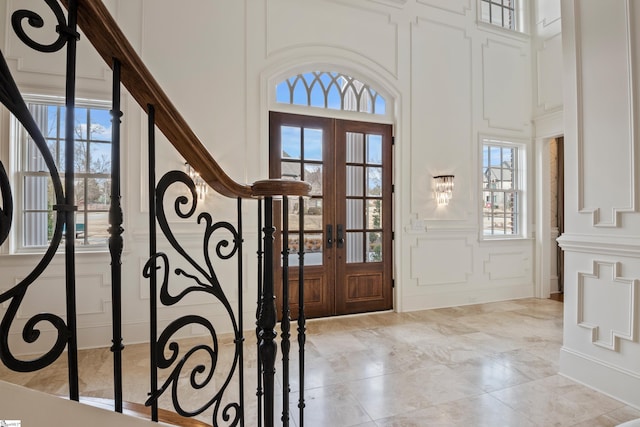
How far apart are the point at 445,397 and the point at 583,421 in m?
0.78

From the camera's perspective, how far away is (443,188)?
427 cm

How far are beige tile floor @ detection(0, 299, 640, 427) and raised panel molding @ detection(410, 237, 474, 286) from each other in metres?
0.76

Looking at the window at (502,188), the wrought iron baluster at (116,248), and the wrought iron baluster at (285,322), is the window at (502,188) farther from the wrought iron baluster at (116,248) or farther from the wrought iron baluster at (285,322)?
the wrought iron baluster at (116,248)

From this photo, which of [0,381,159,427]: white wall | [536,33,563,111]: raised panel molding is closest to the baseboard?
[0,381,159,427]: white wall

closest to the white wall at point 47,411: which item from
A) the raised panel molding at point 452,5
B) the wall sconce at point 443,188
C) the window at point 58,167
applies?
the window at point 58,167

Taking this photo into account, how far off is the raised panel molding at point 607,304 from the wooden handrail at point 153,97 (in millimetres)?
2408

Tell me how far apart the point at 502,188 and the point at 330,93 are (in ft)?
10.0

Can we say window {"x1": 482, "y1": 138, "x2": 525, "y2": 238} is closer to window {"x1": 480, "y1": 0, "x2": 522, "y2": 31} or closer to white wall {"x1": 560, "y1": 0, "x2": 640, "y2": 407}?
window {"x1": 480, "y1": 0, "x2": 522, "y2": 31}

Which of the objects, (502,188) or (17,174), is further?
(502,188)

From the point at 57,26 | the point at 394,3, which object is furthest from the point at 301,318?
the point at 394,3

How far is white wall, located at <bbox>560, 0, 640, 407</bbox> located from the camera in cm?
211

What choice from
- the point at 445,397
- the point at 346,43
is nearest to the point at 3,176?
the point at 445,397

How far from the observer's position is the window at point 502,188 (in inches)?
189

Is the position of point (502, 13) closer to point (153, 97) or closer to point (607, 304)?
point (607, 304)
